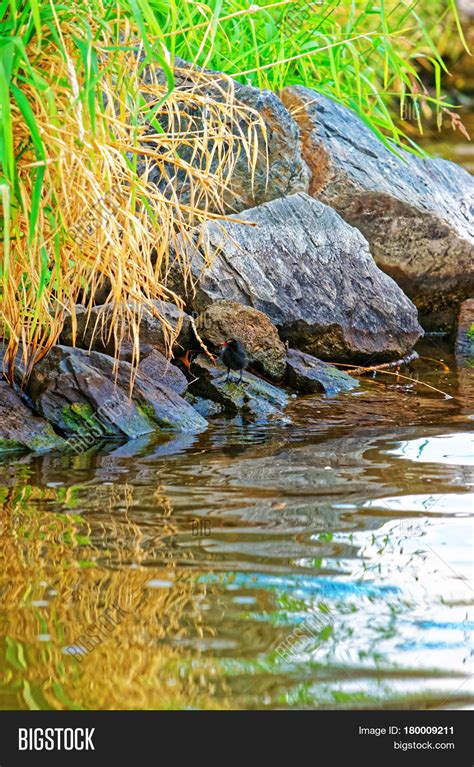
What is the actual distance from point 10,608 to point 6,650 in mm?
284

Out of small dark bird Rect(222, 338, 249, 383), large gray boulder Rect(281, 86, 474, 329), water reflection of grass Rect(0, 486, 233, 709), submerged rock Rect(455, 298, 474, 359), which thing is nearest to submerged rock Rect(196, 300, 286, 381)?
small dark bird Rect(222, 338, 249, 383)

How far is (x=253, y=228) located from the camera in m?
7.23

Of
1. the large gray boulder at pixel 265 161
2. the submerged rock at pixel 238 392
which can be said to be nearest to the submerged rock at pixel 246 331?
the submerged rock at pixel 238 392

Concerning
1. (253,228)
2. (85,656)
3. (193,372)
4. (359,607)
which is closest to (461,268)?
(253,228)

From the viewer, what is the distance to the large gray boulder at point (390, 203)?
8000 millimetres

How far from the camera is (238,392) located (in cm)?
607

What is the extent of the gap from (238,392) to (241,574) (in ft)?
9.30

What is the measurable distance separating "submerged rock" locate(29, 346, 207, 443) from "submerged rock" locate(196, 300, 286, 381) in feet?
2.93

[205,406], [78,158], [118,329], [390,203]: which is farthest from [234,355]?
[390,203]

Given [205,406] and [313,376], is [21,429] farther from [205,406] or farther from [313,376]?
[313,376]

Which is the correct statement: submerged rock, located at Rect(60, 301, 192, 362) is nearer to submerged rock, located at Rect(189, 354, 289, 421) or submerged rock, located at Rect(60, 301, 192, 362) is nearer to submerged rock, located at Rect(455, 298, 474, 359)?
submerged rock, located at Rect(189, 354, 289, 421)

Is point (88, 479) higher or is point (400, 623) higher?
point (400, 623)
